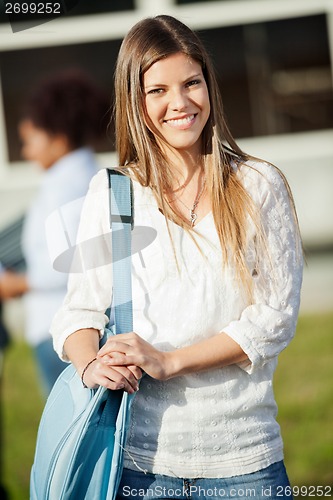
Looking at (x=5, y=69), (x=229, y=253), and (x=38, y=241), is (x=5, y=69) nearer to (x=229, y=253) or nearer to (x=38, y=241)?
(x=38, y=241)

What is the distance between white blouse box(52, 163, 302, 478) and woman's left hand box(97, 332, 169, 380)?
0.07 metres

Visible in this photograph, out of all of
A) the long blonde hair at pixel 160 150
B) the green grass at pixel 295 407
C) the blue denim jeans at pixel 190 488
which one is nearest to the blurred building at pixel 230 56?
the green grass at pixel 295 407

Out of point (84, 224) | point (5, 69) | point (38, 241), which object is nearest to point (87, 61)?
point (5, 69)

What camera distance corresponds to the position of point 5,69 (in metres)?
8.69

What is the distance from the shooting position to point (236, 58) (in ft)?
30.2

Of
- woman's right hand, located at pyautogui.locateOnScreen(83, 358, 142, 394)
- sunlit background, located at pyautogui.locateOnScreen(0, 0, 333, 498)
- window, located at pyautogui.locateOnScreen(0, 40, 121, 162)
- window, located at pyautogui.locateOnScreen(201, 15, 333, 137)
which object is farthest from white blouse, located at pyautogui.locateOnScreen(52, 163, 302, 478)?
window, located at pyautogui.locateOnScreen(201, 15, 333, 137)

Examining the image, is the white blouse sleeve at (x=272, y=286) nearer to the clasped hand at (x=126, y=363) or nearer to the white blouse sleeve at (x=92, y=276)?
the clasped hand at (x=126, y=363)

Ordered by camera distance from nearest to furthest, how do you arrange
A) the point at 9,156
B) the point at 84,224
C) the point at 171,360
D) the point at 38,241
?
the point at 171,360
the point at 84,224
the point at 38,241
the point at 9,156

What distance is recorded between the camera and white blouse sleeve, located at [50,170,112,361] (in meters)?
2.19

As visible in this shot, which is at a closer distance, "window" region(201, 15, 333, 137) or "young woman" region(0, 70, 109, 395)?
"young woman" region(0, 70, 109, 395)

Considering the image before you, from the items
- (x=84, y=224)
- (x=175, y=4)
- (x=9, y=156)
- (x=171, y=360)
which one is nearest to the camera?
(x=171, y=360)

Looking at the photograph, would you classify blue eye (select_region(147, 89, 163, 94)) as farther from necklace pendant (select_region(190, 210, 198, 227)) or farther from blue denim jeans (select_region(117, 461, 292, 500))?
blue denim jeans (select_region(117, 461, 292, 500))

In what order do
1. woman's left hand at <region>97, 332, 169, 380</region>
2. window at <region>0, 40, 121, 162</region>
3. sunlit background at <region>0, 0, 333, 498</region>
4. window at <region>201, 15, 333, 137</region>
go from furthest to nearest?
window at <region>201, 15, 333, 137</region>
window at <region>0, 40, 121, 162</region>
sunlit background at <region>0, 0, 333, 498</region>
woman's left hand at <region>97, 332, 169, 380</region>

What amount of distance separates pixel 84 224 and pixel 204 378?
436 millimetres
